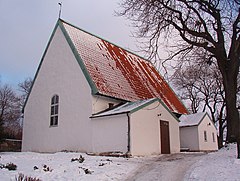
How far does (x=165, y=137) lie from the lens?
64.2 ft

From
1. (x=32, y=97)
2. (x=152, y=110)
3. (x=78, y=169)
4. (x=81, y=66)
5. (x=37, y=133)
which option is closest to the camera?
(x=78, y=169)

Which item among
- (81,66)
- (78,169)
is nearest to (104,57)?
(81,66)

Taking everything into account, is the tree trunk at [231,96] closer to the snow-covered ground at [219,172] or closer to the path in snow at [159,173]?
the snow-covered ground at [219,172]

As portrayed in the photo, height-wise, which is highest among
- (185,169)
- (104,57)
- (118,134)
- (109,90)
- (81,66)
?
(104,57)

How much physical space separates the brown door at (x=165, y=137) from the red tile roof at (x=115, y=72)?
3.04 meters

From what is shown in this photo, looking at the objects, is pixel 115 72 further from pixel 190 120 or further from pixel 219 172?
pixel 219 172

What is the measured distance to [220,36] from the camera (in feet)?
54.0

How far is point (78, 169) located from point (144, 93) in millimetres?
13344

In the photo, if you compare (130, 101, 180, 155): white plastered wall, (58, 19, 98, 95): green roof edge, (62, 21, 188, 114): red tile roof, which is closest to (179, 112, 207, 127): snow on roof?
(62, 21, 188, 114): red tile roof

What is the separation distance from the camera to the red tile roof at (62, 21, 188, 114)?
2015cm

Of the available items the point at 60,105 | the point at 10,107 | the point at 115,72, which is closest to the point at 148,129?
the point at 115,72

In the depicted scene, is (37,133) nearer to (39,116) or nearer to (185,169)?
(39,116)

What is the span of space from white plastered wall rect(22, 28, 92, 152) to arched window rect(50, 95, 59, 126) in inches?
13.6

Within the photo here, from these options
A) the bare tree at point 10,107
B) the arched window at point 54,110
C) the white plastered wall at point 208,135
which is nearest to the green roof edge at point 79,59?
the arched window at point 54,110
